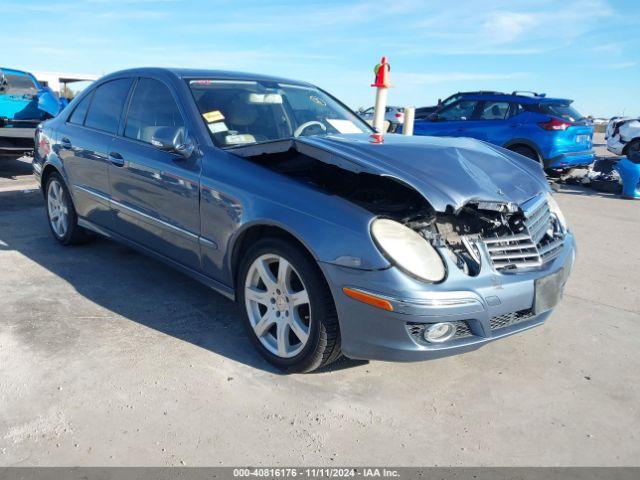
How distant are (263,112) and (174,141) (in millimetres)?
805

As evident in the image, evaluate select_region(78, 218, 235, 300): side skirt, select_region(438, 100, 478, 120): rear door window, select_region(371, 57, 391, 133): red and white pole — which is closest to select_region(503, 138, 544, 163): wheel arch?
select_region(438, 100, 478, 120): rear door window

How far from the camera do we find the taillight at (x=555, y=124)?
9.83m

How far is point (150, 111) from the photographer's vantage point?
398 cm

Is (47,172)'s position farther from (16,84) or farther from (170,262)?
(16,84)

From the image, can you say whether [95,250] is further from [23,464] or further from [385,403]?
[385,403]

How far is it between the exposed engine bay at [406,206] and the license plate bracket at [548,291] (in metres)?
0.29

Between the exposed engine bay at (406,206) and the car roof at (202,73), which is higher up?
the car roof at (202,73)

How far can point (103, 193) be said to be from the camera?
4344 mm

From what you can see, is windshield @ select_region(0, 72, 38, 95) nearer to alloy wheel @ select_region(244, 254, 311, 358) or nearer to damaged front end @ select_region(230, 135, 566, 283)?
damaged front end @ select_region(230, 135, 566, 283)

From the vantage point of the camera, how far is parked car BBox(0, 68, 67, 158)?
9.28 metres

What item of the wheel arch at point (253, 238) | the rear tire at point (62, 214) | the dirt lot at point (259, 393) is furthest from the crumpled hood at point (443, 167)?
the rear tire at point (62, 214)

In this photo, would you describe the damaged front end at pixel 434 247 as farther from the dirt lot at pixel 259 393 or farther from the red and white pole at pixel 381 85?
the red and white pole at pixel 381 85

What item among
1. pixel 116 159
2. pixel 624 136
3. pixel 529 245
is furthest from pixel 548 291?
pixel 624 136

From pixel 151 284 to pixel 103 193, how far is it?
0.81m
